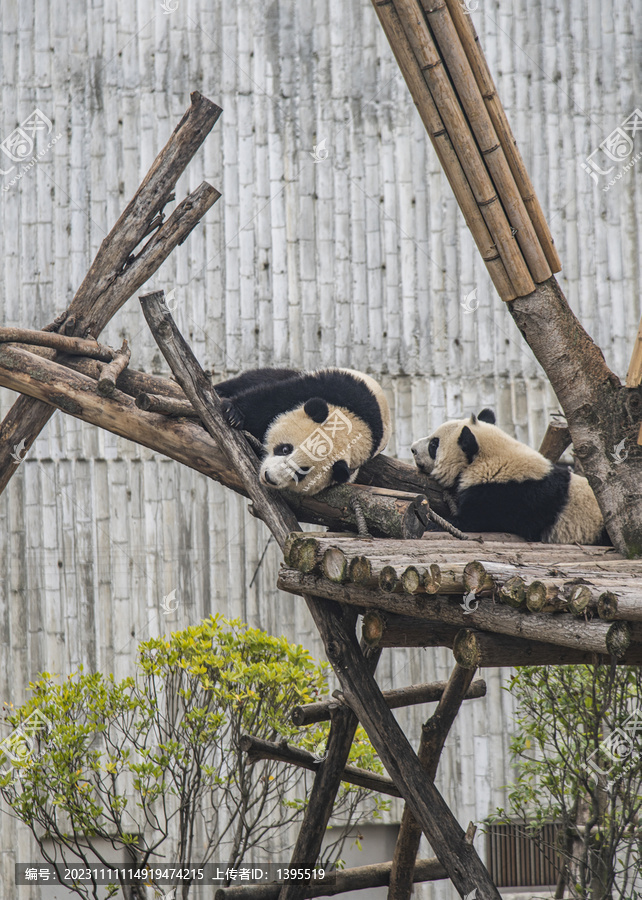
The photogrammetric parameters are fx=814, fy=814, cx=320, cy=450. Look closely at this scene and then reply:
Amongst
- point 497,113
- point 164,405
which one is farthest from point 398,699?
point 497,113

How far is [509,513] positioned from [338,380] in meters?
1.19

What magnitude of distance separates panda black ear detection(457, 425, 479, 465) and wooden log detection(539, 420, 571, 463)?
2.78 ft

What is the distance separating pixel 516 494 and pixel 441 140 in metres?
1.80

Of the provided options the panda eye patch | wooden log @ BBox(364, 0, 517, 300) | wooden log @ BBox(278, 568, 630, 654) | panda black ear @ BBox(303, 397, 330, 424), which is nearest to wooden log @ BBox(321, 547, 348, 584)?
wooden log @ BBox(278, 568, 630, 654)

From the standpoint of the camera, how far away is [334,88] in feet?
24.3

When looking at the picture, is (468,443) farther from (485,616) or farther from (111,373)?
(111,373)

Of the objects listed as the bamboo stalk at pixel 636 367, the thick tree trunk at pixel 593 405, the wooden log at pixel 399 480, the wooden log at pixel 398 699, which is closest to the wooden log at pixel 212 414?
the wooden log at pixel 399 480

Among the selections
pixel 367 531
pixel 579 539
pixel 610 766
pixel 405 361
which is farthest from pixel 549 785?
pixel 405 361

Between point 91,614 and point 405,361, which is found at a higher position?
point 405,361

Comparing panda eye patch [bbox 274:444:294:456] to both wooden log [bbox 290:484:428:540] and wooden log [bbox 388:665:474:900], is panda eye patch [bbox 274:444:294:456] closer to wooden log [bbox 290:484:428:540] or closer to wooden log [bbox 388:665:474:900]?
wooden log [bbox 290:484:428:540]

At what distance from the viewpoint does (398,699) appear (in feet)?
14.9

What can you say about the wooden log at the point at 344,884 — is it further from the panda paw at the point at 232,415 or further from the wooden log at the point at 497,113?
the wooden log at the point at 497,113

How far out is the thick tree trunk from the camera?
3.66 meters

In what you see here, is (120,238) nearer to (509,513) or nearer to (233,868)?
(509,513)
